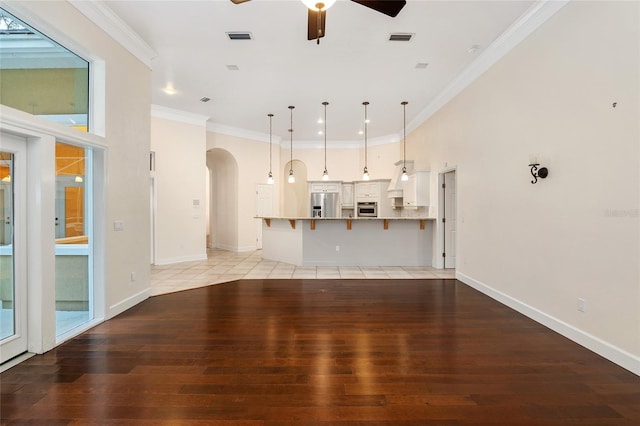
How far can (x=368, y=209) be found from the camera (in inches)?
368

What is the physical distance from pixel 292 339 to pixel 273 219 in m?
4.37

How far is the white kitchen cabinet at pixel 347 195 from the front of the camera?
9.60 meters

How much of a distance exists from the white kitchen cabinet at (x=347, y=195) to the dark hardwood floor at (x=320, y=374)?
6.12 m

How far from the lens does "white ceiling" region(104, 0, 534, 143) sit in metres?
3.27

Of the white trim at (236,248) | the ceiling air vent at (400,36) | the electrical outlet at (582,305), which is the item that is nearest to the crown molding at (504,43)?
the ceiling air vent at (400,36)

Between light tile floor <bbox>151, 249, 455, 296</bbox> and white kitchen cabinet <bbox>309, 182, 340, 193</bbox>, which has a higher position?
white kitchen cabinet <bbox>309, 182, 340, 193</bbox>

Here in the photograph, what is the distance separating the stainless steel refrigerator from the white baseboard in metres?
5.89

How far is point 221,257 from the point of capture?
7.71 metres

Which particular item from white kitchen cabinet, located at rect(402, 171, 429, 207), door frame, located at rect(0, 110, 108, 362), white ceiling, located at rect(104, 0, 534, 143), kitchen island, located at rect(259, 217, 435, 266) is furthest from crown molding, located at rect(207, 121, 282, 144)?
door frame, located at rect(0, 110, 108, 362)

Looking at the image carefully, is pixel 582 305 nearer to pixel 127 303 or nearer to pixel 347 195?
pixel 127 303

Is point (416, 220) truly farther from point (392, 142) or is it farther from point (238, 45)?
point (238, 45)

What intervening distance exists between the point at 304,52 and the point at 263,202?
18.1ft

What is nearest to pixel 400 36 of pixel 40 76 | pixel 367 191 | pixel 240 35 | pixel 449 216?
pixel 240 35

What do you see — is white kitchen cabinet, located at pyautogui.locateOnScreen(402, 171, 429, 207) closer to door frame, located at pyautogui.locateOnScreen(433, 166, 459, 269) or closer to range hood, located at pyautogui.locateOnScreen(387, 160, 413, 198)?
door frame, located at pyautogui.locateOnScreen(433, 166, 459, 269)
